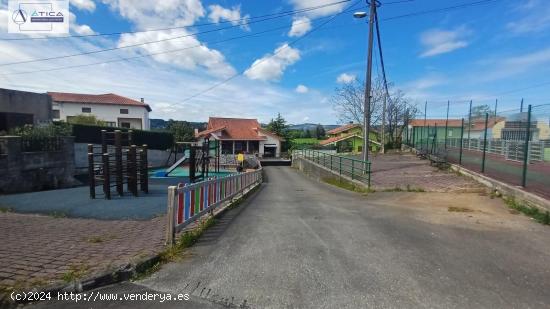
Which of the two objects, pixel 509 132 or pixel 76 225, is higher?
pixel 509 132

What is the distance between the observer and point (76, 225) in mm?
6965

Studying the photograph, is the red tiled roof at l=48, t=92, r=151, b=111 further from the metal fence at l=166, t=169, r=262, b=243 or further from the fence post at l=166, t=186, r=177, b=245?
the fence post at l=166, t=186, r=177, b=245

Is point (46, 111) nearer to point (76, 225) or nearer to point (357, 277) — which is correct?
point (76, 225)

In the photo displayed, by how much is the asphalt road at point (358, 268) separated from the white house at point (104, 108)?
176 ft

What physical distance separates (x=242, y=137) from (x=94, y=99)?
26.7m

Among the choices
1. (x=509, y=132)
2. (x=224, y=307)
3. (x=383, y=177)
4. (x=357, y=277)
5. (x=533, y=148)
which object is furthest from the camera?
(x=383, y=177)

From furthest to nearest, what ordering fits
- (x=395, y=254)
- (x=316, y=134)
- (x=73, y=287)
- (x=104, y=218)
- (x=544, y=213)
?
(x=316, y=134)
(x=104, y=218)
(x=544, y=213)
(x=395, y=254)
(x=73, y=287)

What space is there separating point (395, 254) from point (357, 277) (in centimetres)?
117

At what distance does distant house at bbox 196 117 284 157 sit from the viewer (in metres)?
52.2

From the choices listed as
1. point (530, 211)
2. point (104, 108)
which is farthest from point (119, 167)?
point (104, 108)

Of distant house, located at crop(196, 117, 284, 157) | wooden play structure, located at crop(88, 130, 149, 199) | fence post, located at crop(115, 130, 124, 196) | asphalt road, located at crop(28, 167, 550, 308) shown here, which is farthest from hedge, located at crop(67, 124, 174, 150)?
asphalt road, located at crop(28, 167, 550, 308)

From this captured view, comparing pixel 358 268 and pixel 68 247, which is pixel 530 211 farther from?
pixel 68 247

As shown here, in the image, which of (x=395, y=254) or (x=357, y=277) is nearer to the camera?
(x=357, y=277)

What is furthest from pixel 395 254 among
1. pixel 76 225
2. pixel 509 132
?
pixel 509 132
